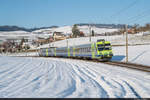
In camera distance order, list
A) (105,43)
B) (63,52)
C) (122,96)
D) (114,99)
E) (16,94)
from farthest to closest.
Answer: (63,52) → (105,43) → (16,94) → (122,96) → (114,99)

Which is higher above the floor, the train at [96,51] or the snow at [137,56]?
the train at [96,51]

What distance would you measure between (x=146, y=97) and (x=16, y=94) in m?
5.41

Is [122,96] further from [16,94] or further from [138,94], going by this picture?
[16,94]

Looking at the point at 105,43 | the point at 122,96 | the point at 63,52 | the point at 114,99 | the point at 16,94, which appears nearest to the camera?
the point at 114,99

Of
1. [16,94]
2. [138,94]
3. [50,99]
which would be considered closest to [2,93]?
[16,94]

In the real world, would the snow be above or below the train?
below

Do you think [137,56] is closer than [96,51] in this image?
No

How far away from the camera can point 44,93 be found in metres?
9.37

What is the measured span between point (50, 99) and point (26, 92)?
1920 mm

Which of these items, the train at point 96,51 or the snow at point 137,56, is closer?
the train at point 96,51

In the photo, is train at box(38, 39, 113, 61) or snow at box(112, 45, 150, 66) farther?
snow at box(112, 45, 150, 66)

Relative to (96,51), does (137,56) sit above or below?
Answer: below

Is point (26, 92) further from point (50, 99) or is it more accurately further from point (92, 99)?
point (92, 99)

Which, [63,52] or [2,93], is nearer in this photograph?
[2,93]
